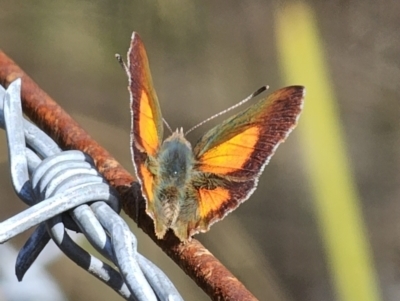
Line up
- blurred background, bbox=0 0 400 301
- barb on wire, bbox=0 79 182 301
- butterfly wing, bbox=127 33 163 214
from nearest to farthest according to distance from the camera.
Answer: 1. barb on wire, bbox=0 79 182 301
2. butterfly wing, bbox=127 33 163 214
3. blurred background, bbox=0 0 400 301

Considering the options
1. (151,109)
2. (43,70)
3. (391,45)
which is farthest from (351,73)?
(151,109)

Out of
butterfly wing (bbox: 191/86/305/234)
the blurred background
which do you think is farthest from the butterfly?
the blurred background

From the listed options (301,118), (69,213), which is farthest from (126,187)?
(301,118)

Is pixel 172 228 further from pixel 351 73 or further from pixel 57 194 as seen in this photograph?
pixel 351 73

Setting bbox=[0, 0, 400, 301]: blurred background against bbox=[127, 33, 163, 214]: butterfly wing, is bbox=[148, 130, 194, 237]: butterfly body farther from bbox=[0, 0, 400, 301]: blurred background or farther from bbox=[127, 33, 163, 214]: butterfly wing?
bbox=[0, 0, 400, 301]: blurred background

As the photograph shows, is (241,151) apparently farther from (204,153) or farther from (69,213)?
(69,213)

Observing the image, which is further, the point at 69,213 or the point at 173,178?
the point at 173,178

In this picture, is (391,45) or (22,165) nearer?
(22,165)
